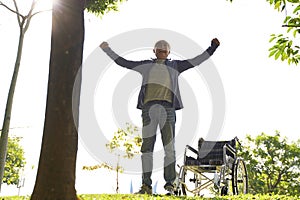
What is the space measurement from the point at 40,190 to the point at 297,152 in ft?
117

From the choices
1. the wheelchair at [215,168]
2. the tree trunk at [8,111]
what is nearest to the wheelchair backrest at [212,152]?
the wheelchair at [215,168]

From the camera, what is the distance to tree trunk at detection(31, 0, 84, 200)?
3.41 m

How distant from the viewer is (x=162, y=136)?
5340 millimetres

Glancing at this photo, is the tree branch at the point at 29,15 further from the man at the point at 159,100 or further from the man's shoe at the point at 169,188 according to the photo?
the man's shoe at the point at 169,188

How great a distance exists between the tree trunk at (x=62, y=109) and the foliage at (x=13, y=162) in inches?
1649

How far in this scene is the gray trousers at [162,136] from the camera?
17.4 ft

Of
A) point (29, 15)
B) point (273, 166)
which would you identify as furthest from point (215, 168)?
point (273, 166)

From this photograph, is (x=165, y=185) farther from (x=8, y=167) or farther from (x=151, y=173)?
(x=8, y=167)

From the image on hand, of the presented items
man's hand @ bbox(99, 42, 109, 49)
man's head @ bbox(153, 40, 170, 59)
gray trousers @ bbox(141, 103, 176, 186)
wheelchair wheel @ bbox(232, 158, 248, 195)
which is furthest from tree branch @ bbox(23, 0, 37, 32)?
wheelchair wheel @ bbox(232, 158, 248, 195)

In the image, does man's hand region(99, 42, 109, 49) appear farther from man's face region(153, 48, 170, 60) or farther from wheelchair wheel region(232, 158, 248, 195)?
wheelchair wheel region(232, 158, 248, 195)

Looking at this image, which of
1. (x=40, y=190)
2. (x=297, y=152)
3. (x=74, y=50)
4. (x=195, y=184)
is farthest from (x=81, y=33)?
(x=297, y=152)

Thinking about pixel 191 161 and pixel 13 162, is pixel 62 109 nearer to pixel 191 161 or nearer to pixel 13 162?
pixel 191 161

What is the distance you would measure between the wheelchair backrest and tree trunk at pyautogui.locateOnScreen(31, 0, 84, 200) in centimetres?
484

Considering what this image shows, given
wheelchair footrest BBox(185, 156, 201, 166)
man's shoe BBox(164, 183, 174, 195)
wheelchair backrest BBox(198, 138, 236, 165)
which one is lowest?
man's shoe BBox(164, 183, 174, 195)
